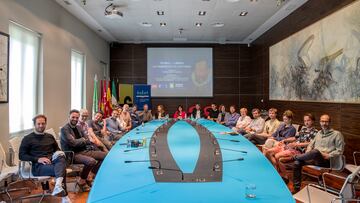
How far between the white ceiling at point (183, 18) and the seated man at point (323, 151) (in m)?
3.53

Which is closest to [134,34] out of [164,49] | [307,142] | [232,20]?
[164,49]

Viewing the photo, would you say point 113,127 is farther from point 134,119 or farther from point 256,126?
point 256,126

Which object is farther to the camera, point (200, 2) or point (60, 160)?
point (200, 2)

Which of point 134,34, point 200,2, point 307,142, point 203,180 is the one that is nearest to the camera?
point 203,180

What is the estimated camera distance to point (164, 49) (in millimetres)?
12227

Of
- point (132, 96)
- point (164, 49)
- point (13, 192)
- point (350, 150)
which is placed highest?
point (164, 49)

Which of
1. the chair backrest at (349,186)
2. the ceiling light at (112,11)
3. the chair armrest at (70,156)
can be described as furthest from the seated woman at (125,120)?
the chair backrest at (349,186)

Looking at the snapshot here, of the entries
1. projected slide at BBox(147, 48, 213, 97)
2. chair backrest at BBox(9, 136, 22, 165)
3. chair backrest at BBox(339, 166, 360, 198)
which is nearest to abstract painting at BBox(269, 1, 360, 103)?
chair backrest at BBox(339, 166, 360, 198)

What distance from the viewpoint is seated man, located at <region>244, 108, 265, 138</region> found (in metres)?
7.56

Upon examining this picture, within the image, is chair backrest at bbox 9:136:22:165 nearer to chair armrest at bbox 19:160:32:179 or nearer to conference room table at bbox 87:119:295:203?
chair armrest at bbox 19:160:32:179

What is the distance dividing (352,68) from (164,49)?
25.7ft

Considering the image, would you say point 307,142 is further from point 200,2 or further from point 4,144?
point 4,144

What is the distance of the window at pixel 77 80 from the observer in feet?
27.7

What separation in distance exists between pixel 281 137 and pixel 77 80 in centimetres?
558
